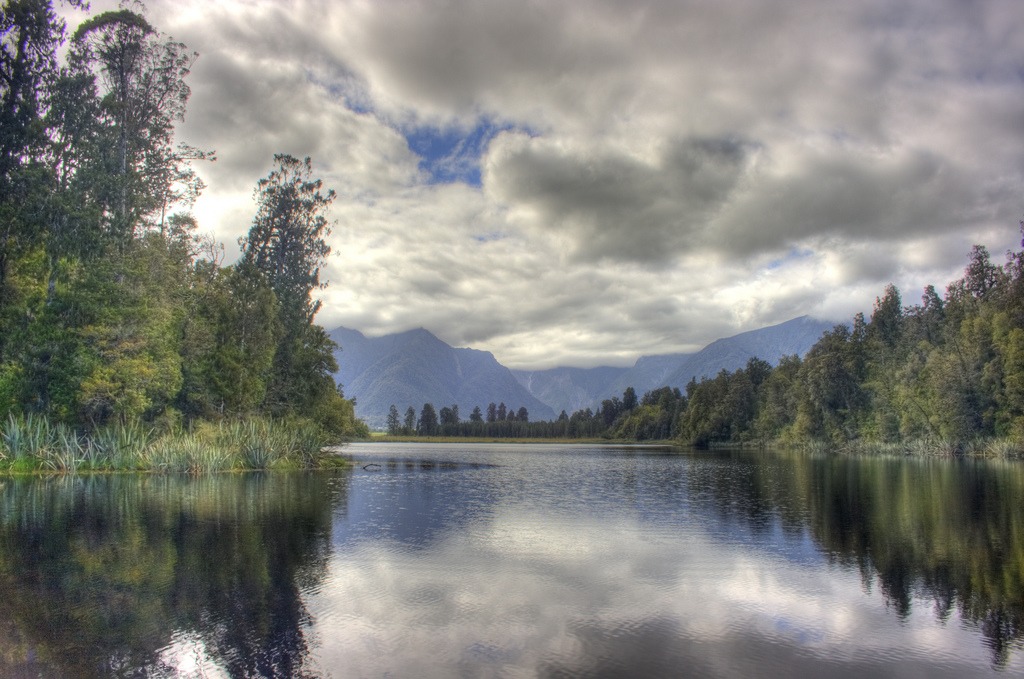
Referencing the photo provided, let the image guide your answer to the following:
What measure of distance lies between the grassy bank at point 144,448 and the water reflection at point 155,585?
51.4 ft

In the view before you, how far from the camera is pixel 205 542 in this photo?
65.9 feet

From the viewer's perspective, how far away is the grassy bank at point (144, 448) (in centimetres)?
4309

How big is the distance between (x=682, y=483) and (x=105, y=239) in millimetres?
43638

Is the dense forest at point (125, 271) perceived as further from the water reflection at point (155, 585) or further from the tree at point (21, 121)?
the water reflection at point (155, 585)

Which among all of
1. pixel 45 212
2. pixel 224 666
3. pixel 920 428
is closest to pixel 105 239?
pixel 45 212

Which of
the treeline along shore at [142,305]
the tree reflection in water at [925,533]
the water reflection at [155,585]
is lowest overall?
the tree reflection in water at [925,533]

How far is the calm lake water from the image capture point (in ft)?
35.0

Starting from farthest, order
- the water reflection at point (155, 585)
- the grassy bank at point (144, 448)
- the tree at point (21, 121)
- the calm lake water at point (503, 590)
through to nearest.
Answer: the grassy bank at point (144, 448) → the tree at point (21, 121) → the calm lake water at point (503, 590) → the water reflection at point (155, 585)

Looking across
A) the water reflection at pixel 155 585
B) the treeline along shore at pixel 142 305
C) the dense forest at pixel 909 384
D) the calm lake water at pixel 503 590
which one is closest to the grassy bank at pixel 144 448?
the treeline along shore at pixel 142 305

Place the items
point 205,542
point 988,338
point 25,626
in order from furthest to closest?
1. point 988,338
2. point 205,542
3. point 25,626

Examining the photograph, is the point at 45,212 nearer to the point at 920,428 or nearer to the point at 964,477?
the point at 964,477

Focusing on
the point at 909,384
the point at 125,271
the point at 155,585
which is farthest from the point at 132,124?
the point at 909,384

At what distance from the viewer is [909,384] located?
100688 mm

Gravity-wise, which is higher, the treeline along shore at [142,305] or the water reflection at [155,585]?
the treeline along shore at [142,305]
